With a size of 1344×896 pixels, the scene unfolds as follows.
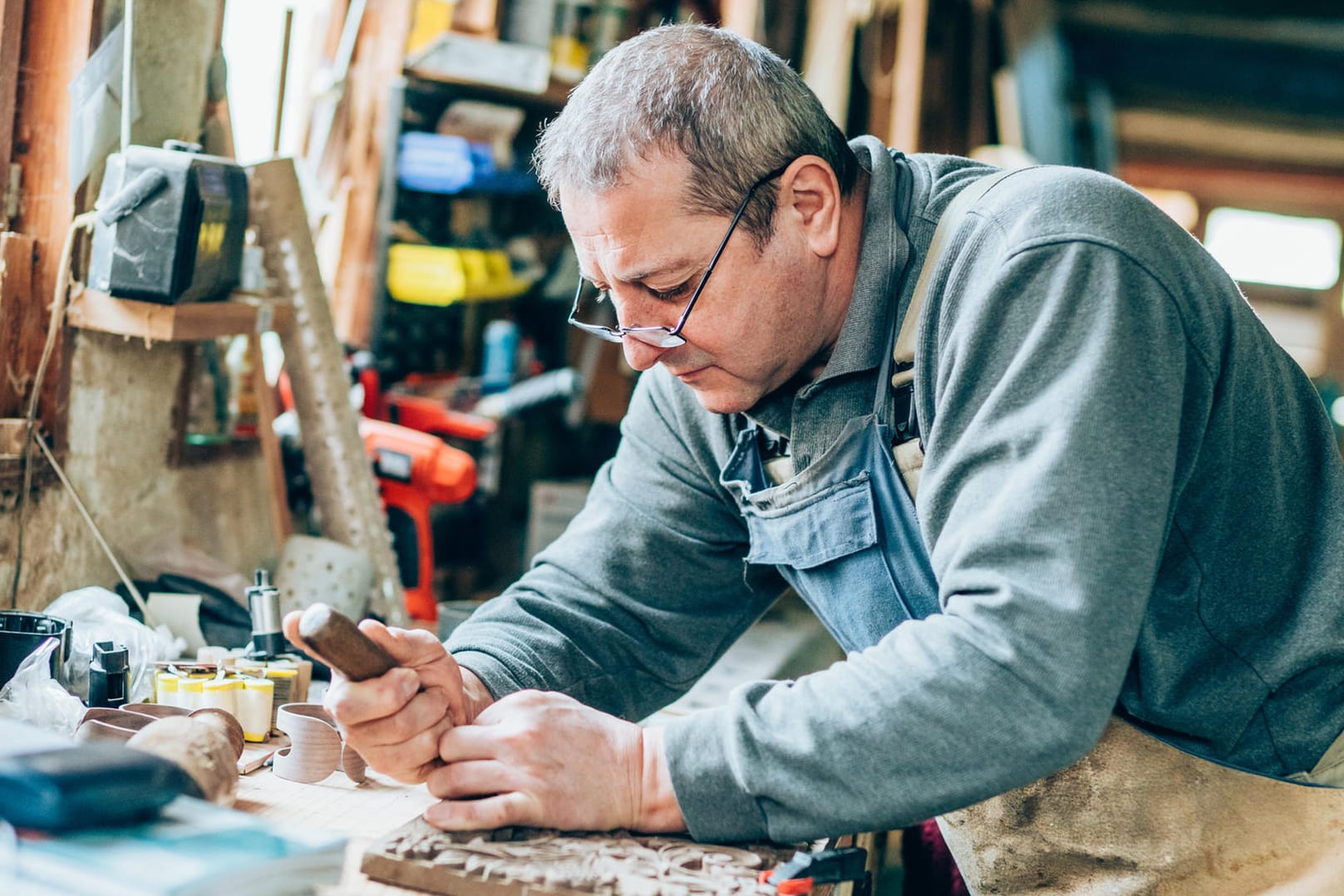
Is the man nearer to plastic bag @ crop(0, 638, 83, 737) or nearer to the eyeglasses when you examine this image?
the eyeglasses

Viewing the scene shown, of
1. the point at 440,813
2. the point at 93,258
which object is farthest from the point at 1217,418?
the point at 93,258

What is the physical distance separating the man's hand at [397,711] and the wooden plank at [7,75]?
3.08 ft

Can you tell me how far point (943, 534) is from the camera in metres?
1.22

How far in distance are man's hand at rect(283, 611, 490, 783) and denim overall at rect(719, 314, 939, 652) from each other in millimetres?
470

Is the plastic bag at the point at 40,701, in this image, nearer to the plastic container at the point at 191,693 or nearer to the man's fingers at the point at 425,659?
the plastic container at the point at 191,693

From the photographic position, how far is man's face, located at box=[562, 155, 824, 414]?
1.38m

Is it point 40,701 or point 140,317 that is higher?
point 140,317

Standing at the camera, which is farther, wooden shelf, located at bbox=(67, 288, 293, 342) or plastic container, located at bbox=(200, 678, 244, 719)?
wooden shelf, located at bbox=(67, 288, 293, 342)

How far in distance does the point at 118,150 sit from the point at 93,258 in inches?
7.7

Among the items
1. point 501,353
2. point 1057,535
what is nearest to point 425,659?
point 1057,535

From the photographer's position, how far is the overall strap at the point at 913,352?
1.39 meters

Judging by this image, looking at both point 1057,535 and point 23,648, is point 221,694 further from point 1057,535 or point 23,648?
point 1057,535

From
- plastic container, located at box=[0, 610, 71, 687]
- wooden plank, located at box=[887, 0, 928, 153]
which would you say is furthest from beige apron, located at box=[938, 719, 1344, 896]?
wooden plank, located at box=[887, 0, 928, 153]

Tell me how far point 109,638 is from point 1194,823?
4.44 feet
